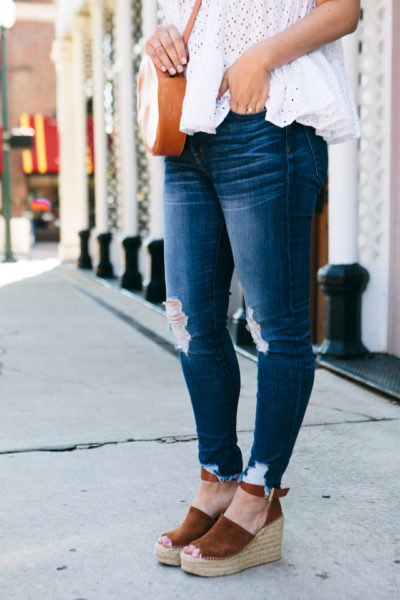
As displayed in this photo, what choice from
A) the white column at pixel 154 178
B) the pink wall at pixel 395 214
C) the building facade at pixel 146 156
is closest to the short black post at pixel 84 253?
the building facade at pixel 146 156

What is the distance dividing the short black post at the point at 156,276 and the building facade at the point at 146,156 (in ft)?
0.39

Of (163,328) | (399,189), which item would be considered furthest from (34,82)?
(399,189)

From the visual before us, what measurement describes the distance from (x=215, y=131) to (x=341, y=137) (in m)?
0.32

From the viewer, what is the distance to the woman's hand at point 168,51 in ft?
6.11

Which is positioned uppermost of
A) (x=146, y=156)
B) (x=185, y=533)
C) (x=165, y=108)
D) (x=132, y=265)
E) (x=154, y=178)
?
(x=146, y=156)

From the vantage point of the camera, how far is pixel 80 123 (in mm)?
13016

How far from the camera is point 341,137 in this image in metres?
1.90

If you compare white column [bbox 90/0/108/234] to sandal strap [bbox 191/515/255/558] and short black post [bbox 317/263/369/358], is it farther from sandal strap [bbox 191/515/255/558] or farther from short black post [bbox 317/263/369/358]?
sandal strap [bbox 191/515/255/558]

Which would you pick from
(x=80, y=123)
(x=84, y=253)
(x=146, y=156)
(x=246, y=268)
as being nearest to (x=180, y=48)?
(x=246, y=268)

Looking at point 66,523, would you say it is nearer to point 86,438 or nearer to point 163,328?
point 86,438

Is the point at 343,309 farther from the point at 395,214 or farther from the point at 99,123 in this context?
the point at 99,123

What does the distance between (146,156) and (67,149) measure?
5017mm

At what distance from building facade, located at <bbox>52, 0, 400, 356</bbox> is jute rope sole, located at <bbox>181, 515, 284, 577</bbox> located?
267 cm

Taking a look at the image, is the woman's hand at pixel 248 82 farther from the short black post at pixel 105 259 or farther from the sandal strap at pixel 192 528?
the short black post at pixel 105 259
